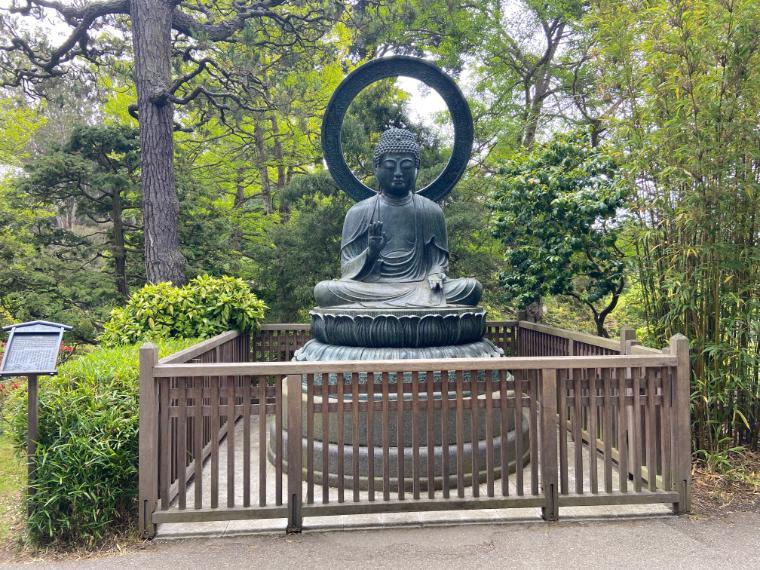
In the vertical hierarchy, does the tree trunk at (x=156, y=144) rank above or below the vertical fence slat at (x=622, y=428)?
above

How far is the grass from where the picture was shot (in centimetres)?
339

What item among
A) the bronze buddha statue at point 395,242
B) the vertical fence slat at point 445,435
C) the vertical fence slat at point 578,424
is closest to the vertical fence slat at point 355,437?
the vertical fence slat at point 445,435

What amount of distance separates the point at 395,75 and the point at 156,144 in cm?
444

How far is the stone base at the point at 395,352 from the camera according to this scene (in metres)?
4.36

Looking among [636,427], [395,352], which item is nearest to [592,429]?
[636,427]

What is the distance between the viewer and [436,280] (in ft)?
16.4

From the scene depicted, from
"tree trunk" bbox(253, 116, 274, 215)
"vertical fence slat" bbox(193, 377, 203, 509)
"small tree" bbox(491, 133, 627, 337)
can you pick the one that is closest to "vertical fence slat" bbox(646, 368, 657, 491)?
"small tree" bbox(491, 133, 627, 337)

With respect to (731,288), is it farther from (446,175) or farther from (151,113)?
(151,113)

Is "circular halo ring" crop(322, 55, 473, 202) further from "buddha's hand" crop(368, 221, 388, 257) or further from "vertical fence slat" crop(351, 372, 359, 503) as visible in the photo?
"vertical fence slat" crop(351, 372, 359, 503)

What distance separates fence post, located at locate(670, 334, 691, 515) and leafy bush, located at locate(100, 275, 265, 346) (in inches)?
190

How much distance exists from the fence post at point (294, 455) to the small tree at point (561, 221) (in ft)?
13.9

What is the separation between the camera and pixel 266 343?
690cm

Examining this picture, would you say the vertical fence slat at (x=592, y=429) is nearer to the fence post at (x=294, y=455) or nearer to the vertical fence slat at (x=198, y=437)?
the fence post at (x=294, y=455)

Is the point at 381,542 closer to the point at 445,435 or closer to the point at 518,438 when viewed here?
the point at 445,435
